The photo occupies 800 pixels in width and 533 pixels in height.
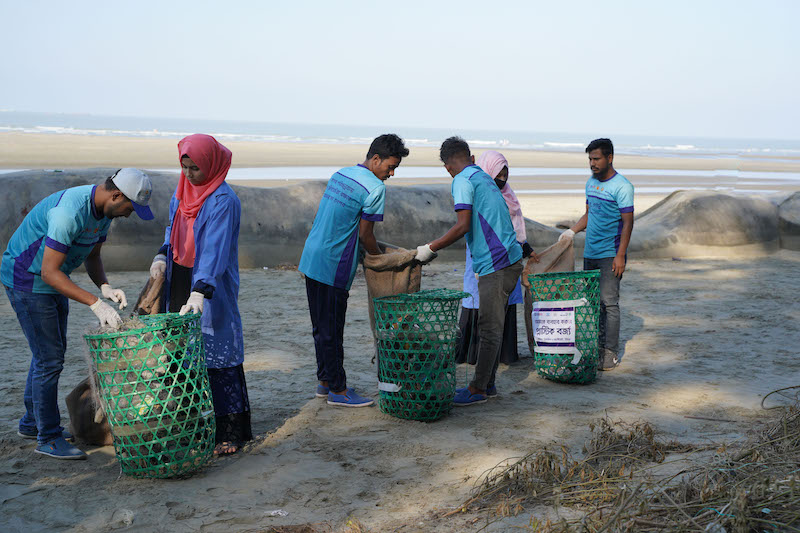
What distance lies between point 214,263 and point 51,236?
0.78m

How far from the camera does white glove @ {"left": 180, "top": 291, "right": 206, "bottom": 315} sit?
3.64 m

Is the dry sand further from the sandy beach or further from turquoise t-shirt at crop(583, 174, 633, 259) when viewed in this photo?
turquoise t-shirt at crop(583, 174, 633, 259)

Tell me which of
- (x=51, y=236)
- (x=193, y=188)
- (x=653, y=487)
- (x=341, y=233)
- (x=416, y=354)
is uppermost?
(x=193, y=188)

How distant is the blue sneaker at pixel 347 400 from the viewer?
4.82 m

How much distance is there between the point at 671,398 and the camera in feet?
16.4

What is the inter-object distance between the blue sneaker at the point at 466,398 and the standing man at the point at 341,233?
0.69 meters

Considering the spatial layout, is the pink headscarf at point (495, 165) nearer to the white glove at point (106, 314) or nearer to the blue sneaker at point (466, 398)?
the blue sneaker at point (466, 398)

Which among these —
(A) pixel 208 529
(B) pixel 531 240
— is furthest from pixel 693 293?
(A) pixel 208 529

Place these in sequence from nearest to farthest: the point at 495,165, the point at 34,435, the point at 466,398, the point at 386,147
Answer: the point at 34,435, the point at 386,147, the point at 466,398, the point at 495,165

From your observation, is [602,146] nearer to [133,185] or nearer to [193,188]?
[193,188]

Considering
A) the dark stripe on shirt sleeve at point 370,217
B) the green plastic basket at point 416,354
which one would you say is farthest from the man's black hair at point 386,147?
the green plastic basket at point 416,354

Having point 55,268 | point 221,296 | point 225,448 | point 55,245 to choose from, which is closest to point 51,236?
point 55,245

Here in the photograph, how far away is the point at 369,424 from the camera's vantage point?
4.53m

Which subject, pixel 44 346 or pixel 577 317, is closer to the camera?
pixel 44 346
